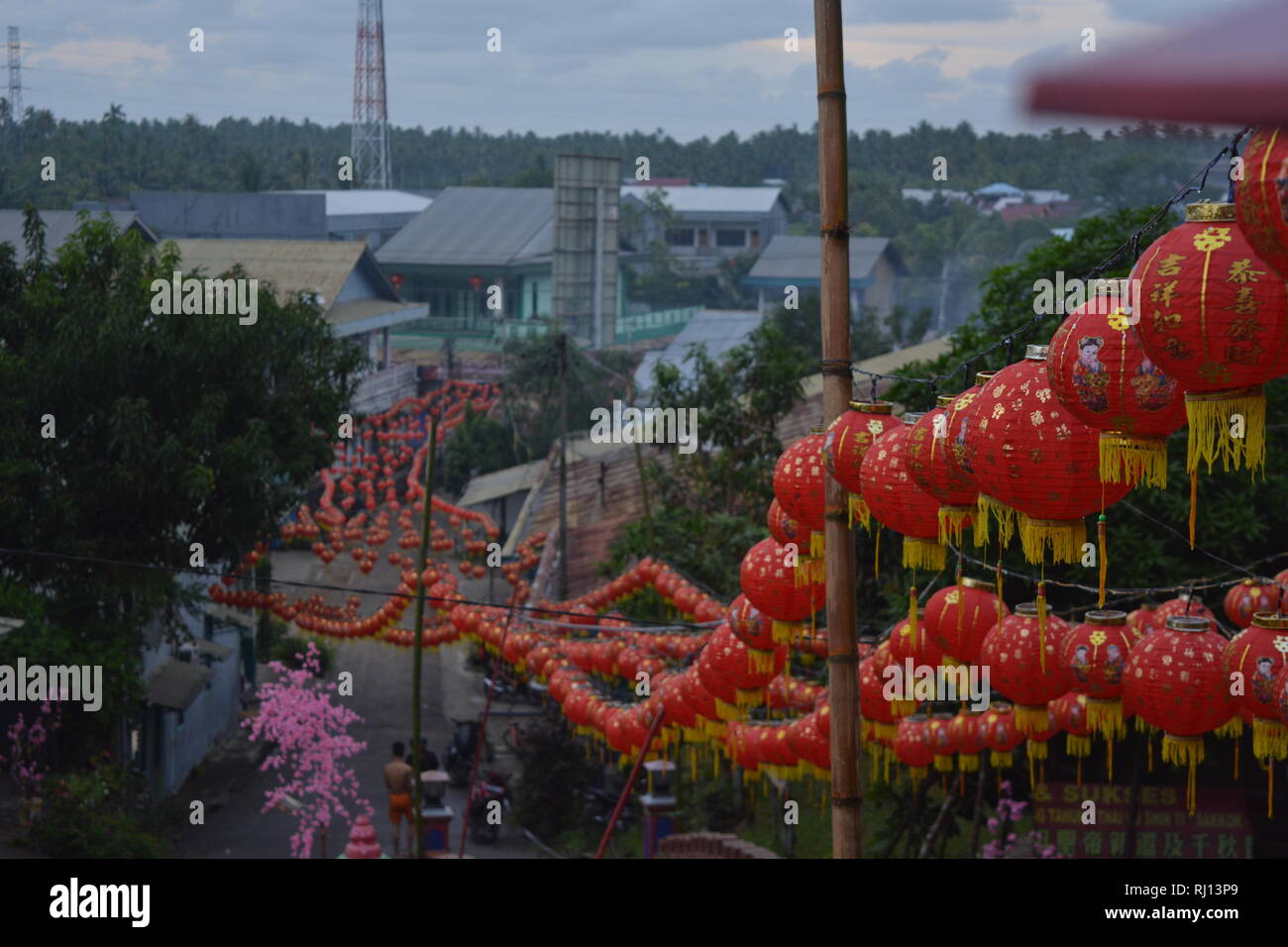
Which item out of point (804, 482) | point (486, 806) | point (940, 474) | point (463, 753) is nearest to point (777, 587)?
point (804, 482)

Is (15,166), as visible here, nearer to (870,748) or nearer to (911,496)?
(870,748)

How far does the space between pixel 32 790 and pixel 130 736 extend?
2437mm

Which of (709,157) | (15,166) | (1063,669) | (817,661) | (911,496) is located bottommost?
(817,661)

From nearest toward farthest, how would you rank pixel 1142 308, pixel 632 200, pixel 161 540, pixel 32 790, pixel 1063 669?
pixel 1142 308, pixel 1063 669, pixel 32 790, pixel 161 540, pixel 632 200

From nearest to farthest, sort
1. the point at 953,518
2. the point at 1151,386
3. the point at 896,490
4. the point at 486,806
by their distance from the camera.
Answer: the point at 1151,386 → the point at 953,518 → the point at 896,490 → the point at 486,806

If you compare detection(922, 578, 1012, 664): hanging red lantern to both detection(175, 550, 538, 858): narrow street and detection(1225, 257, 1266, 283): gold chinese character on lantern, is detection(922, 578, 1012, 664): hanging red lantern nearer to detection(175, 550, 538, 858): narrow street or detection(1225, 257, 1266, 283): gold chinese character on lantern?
detection(1225, 257, 1266, 283): gold chinese character on lantern

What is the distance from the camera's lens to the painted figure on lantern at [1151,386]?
461cm

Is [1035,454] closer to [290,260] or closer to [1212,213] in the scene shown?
[1212,213]

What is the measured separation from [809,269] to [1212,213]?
178ft

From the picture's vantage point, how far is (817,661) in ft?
51.0

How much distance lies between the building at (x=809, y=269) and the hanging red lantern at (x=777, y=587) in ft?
162

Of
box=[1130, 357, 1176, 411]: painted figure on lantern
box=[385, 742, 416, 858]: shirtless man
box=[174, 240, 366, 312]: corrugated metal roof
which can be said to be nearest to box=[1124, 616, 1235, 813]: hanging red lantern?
box=[1130, 357, 1176, 411]: painted figure on lantern

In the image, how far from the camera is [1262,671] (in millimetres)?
6871

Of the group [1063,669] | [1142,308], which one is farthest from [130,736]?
[1142,308]
